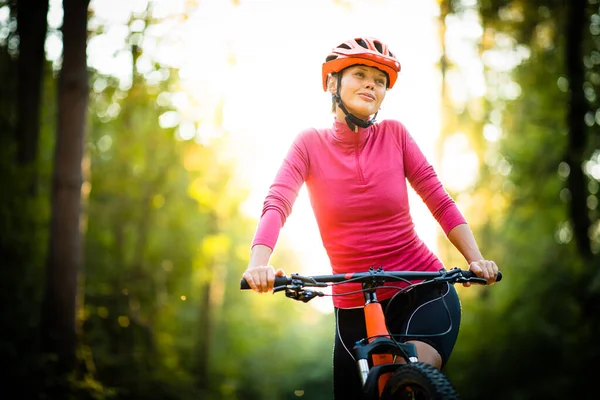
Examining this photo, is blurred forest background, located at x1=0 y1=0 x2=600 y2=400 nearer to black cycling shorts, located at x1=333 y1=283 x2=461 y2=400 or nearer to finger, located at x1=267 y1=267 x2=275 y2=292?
black cycling shorts, located at x1=333 y1=283 x2=461 y2=400

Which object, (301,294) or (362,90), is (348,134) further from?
(301,294)

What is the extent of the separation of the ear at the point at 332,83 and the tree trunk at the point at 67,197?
5.78m

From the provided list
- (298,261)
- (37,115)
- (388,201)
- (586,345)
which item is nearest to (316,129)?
(388,201)

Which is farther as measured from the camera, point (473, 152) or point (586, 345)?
point (473, 152)

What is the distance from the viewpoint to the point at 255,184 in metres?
14.7

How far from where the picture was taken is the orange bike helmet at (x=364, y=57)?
11.5 feet

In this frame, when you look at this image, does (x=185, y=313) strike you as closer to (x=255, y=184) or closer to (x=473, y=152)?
(x=255, y=184)

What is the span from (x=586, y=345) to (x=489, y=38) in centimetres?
716

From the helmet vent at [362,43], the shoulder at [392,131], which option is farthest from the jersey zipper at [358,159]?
the helmet vent at [362,43]

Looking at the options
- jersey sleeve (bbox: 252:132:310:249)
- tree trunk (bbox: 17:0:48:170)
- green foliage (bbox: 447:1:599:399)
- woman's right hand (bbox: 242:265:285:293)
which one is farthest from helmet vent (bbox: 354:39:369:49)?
tree trunk (bbox: 17:0:48:170)

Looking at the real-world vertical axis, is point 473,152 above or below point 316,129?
above

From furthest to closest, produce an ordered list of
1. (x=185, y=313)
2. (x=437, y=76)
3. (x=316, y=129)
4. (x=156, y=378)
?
(x=185, y=313) < (x=437, y=76) < (x=156, y=378) < (x=316, y=129)

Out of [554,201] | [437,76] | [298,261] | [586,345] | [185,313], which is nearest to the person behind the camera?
[586,345]

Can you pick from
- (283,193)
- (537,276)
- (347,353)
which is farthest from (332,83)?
(537,276)
